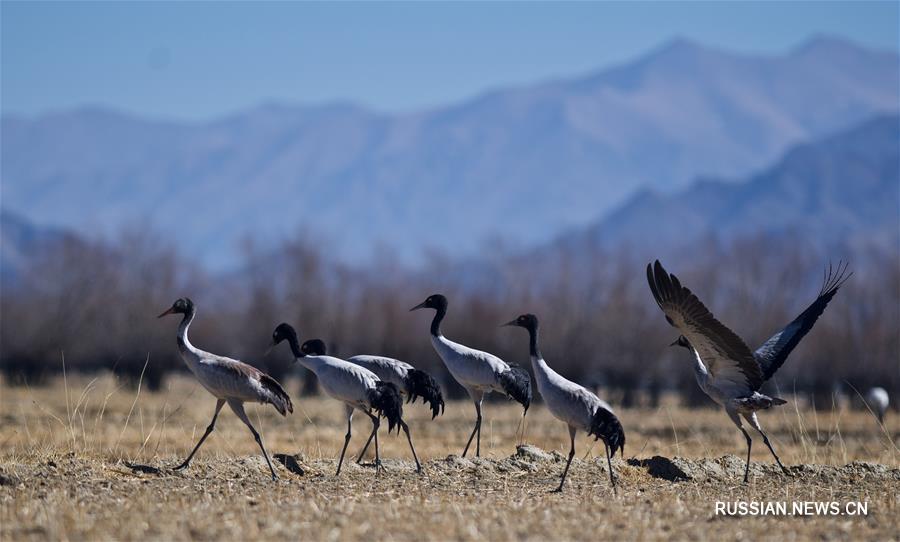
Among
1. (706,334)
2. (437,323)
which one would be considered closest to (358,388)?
(437,323)

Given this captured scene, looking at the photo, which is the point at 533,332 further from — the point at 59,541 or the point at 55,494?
the point at 59,541

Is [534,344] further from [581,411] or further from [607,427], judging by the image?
[607,427]

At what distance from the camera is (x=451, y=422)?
97.5ft

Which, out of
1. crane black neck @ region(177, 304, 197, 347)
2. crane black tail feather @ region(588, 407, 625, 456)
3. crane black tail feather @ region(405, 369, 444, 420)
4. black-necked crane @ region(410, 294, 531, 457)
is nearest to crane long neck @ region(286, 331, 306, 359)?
crane black neck @ region(177, 304, 197, 347)

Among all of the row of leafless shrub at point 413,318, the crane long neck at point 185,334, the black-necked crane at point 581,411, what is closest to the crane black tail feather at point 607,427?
the black-necked crane at point 581,411

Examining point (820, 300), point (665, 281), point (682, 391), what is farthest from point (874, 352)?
point (665, 281)

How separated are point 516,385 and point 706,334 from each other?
9.60ft

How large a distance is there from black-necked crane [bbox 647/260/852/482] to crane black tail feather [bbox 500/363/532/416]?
2.03 metres

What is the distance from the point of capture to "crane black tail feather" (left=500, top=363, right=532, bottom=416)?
15.5 metres

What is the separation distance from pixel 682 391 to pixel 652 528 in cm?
3315

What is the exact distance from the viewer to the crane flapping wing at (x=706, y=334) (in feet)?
42.7

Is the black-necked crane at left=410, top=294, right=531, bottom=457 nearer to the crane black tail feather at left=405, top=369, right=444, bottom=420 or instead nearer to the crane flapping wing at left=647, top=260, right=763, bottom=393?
the crane black tail feather at left=405, top=369, right=444, bottom=420

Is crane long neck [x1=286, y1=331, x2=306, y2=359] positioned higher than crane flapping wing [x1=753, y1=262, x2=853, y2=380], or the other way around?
crane flapping wing [x1=753, y1=262, x2=853, y2=380]

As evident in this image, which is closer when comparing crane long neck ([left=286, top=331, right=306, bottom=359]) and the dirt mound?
the dirt mound
